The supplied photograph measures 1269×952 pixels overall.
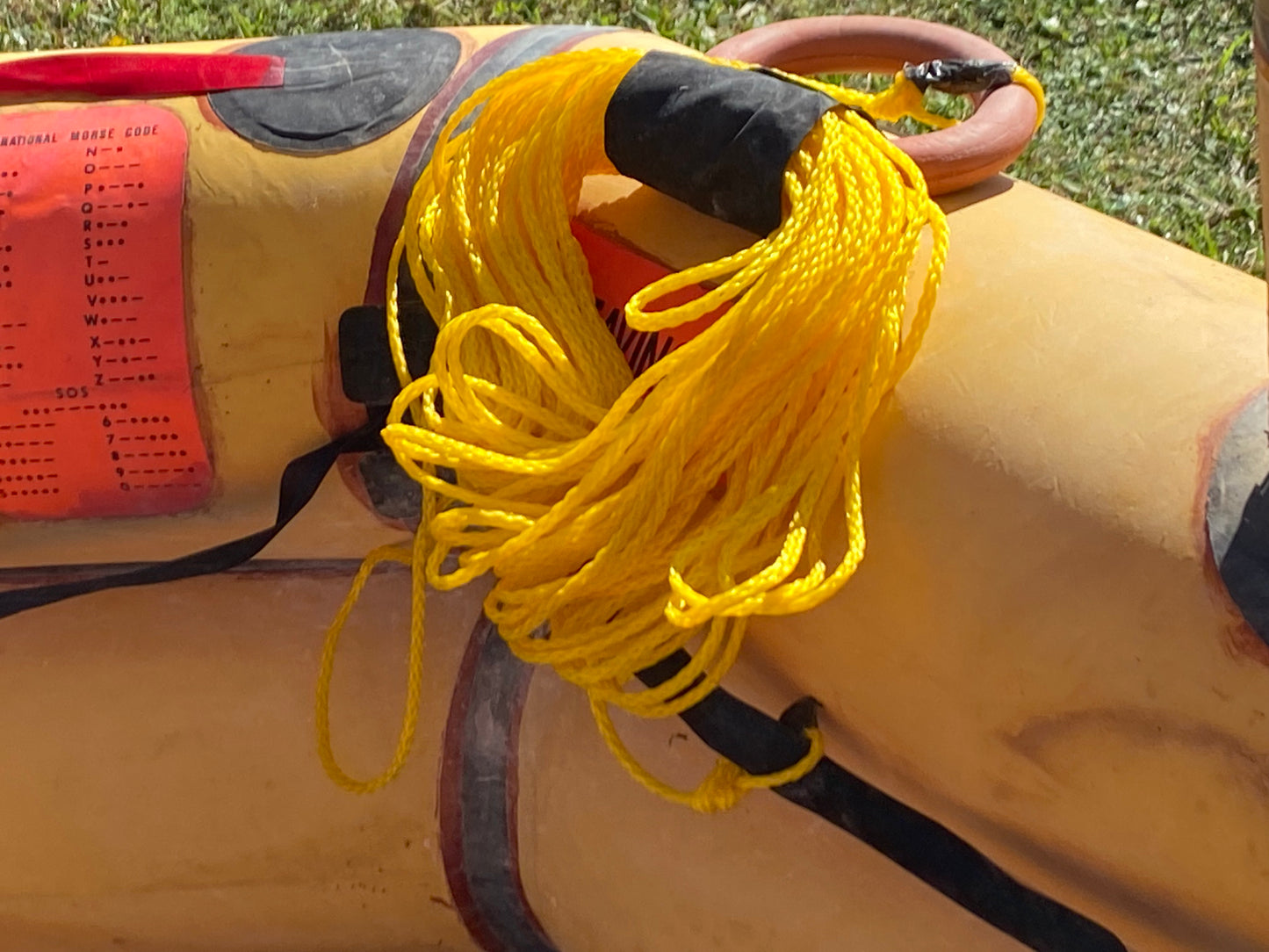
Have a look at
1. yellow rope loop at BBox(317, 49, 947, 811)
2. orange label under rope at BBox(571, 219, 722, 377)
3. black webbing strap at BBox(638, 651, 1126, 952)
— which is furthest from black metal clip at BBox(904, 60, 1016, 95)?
black webbing strap at BBox(638, 651, 1126, 952)

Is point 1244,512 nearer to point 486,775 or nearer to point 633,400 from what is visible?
point 633,400

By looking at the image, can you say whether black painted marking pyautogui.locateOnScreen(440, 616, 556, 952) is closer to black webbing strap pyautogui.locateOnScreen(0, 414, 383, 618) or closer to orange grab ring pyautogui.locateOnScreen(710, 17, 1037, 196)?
black webbing strap pyautogui.locateOnScreen(0, 414, 383, 618)

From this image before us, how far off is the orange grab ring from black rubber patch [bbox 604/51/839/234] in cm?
13

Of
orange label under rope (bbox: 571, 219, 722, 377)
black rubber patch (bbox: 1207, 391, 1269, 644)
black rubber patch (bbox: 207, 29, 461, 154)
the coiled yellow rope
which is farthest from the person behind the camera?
black rubber patch (bbox: 207, 29, 461, 154)

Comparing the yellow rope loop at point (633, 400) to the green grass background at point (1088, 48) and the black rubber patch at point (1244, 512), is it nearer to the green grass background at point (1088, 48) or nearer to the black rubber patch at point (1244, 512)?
the black rubber patch at point (1244, 512)

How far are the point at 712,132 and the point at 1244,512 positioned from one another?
43cm

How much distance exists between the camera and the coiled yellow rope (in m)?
0.87

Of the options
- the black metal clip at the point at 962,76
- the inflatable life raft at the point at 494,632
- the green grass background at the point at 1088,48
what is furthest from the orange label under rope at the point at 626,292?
the green grass background at the point at 1088,48

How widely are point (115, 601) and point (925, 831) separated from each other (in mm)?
742

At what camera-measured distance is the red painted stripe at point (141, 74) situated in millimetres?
1107

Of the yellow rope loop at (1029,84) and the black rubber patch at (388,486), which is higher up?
the yellow rope loop at (1029,84)

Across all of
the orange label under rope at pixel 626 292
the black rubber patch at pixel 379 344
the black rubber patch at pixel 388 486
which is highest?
the orange label under rope at pixel 626 292

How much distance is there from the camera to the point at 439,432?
0.96 meters

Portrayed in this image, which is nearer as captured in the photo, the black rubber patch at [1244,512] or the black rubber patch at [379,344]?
the black rubber patch at [1244,512]
